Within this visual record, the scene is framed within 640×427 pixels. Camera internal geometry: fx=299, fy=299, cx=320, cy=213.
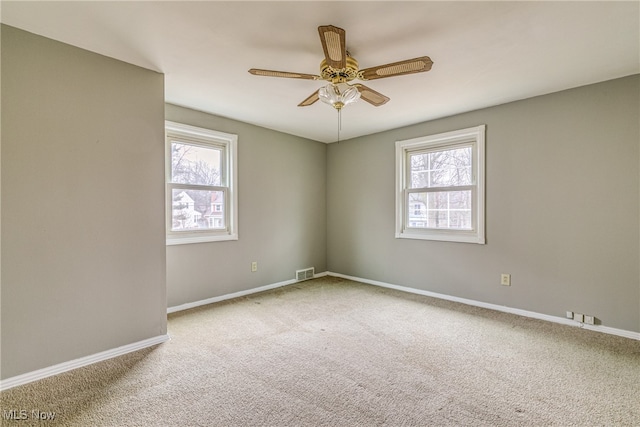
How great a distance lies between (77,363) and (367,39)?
3091mm

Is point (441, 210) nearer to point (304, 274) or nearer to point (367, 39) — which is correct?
point (304, 274)

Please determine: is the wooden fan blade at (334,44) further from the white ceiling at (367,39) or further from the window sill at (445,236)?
the window sill at (445,236)

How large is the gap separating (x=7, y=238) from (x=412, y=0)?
287 cm

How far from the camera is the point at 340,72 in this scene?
211 centimetres

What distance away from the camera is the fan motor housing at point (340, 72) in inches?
80.9

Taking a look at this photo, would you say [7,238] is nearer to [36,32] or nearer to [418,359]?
[36,32]

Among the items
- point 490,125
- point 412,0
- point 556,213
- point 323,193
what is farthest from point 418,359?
point 323,193

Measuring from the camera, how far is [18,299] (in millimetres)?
1950

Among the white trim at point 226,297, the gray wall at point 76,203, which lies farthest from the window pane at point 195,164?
the white trim at point 226,297

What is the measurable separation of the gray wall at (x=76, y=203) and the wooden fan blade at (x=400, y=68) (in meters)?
1.82

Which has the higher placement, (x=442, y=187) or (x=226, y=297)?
(x=442, y=187)

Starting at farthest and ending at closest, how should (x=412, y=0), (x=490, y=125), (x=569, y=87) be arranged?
(x=490, y=125) < (x=569, y=87) < (x=412, y=0)

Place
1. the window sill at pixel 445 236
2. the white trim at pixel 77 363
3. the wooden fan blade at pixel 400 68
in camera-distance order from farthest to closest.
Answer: the window sill at pixel 445 236
the white trim at pixel 77 363
the wooden fan blade at pixel 400 68

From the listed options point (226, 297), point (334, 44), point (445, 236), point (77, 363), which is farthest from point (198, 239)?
point (445, 236)
